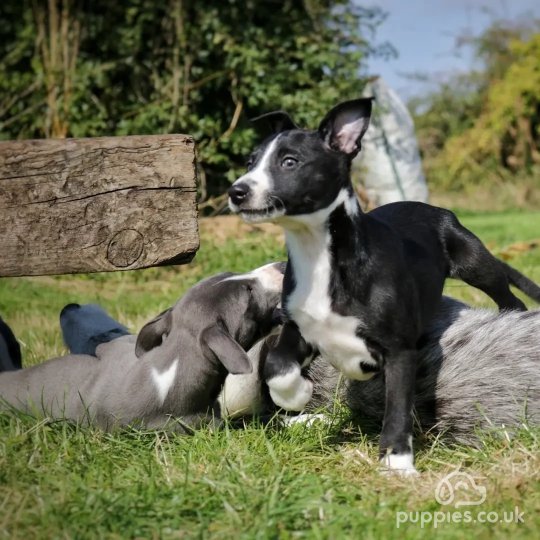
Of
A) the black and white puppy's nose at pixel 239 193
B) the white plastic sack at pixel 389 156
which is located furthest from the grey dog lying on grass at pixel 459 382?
the white plastic sack at pixel 389 156

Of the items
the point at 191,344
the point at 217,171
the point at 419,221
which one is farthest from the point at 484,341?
the point at 217,171

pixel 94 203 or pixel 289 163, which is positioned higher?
pixel 289 163

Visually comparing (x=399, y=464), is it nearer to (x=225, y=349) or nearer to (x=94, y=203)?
(x=225, y=349)

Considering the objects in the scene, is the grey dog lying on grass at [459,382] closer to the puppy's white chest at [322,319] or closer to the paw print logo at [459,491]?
the puppy's white chest at [322,319]

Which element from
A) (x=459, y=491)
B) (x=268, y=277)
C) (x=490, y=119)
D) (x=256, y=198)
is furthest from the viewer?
(x=490, y=119)

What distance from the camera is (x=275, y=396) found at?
12.7ft

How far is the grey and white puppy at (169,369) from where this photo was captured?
4.16 metres

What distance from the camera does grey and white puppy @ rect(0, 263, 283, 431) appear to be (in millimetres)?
4156

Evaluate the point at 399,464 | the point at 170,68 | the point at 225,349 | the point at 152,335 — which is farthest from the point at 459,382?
the point at 170,68

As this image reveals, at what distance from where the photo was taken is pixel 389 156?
48.4 ft

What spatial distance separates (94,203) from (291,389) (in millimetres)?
1296

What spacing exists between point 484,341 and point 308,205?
119cm

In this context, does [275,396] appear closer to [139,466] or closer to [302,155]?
[139,466]

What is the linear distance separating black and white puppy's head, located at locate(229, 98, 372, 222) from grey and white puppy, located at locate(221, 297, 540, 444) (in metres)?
0.99
